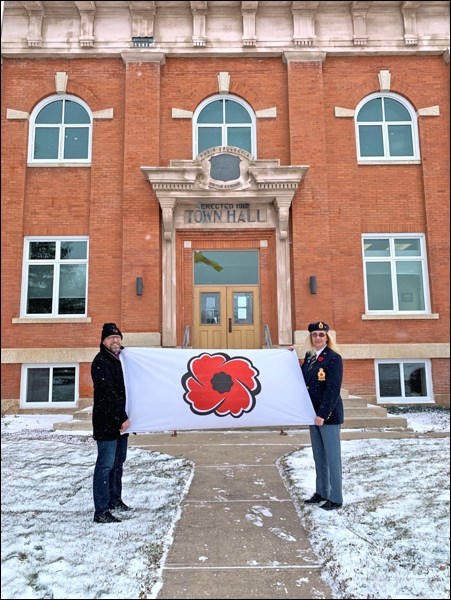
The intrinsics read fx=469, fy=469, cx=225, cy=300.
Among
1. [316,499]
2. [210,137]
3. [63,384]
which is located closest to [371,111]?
[210,137]

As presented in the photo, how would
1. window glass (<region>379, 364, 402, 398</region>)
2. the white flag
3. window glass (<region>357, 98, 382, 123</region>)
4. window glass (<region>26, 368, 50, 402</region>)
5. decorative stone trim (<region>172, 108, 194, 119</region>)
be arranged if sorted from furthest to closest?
window glass (<region>357, 98, 382, 123</region>) → decorative stone trim (<region>172, 108, 194, 119</region>) → window glass (<region>379, 364, 402, 398</region>) → window glass (<region>26, 368, 50, 402</region>) → the white flag

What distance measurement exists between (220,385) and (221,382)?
0.04m

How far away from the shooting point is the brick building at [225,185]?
38.8ft

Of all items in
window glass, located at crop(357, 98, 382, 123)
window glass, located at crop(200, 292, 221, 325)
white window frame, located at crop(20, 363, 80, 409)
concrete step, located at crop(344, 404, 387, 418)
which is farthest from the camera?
window glass, located at crop(357, 98, 382, 123)

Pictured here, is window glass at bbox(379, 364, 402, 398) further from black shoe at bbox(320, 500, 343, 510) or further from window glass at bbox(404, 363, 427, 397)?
black shoe at bbox(320, 500, 343, 510)

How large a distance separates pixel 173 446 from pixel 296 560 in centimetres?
438

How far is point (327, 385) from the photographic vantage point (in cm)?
484

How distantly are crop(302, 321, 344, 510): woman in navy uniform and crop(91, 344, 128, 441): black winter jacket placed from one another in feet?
6.60

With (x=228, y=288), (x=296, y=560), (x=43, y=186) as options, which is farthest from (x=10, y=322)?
(x=296, y=560)

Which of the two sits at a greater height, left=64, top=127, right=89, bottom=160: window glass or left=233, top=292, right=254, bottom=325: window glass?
left=64, top=127, right=89, bottom=160: window glass

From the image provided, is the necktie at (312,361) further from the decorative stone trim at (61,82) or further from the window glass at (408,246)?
the decorative stone trim at (61,82)

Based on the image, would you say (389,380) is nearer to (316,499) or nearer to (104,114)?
(316,499)

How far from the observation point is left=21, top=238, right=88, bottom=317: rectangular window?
40.0 ft

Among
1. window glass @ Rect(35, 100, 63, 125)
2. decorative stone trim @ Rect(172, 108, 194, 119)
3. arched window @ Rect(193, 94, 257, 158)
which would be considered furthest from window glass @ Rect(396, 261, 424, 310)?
window glass @ Rect(35, 100, 63, 125)
